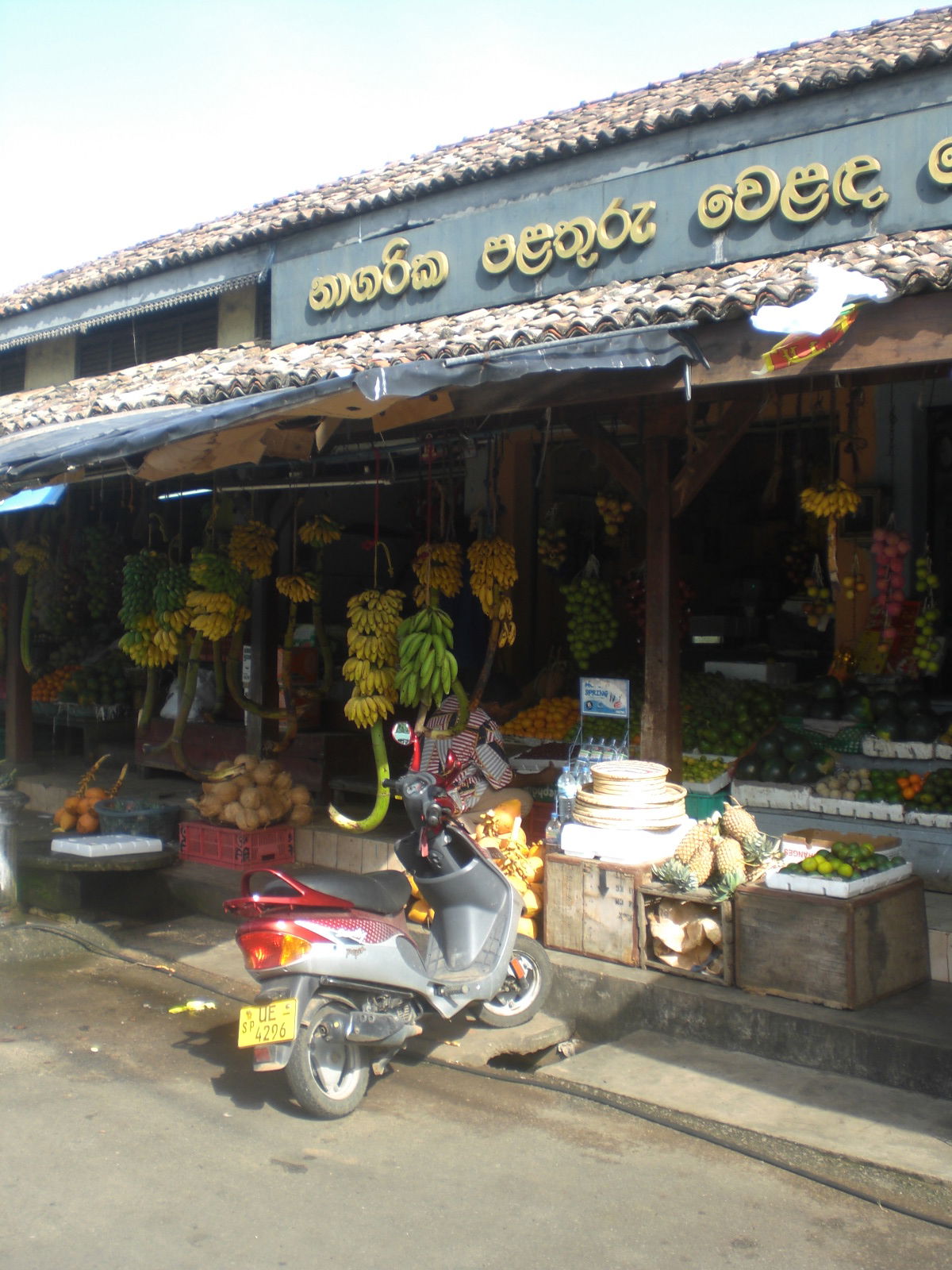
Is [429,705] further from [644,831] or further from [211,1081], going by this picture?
[211,1081]

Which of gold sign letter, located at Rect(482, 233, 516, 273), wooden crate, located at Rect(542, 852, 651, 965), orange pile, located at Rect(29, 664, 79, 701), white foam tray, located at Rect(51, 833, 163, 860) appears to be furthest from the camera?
orange pile, located at Rect(29, 664, 79, 701)

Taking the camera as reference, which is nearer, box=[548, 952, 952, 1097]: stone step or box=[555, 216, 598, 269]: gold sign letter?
box=[548, 952, 952, 1097]: stone step

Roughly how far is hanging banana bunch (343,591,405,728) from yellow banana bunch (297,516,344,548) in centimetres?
138

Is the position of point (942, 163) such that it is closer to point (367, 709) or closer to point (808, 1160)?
point (367, 709)

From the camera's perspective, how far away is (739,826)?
571cm

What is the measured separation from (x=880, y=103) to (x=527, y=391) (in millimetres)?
3523

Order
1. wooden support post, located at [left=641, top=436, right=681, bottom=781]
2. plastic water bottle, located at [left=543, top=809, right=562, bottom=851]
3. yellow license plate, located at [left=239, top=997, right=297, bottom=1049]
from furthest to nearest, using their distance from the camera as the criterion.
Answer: wooden support post, located at [left=641, top=436, right=681, bottom=781], plastic water bottle, located at [left=543, top=809, right=562, bottom=851], yellow license plate, located at [left=239, top=997, right=297, bottom=1049]

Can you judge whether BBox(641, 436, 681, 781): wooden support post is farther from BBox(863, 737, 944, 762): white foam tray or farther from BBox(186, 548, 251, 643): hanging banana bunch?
BBox(186, 548, 251, 643): hanging banana bunch

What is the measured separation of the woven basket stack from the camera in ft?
18.9

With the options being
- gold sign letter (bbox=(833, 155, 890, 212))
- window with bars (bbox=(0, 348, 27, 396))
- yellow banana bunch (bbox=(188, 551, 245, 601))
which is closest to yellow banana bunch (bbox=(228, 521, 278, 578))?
yellow banana bunch (bbox=(188, 551, 245, 601))

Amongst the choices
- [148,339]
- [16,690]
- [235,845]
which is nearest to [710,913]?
[235,845]

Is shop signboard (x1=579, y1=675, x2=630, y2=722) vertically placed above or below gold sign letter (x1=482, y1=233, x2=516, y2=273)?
below

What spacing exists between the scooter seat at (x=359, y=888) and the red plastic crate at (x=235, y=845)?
305cm

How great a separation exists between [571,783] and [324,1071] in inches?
98.9
